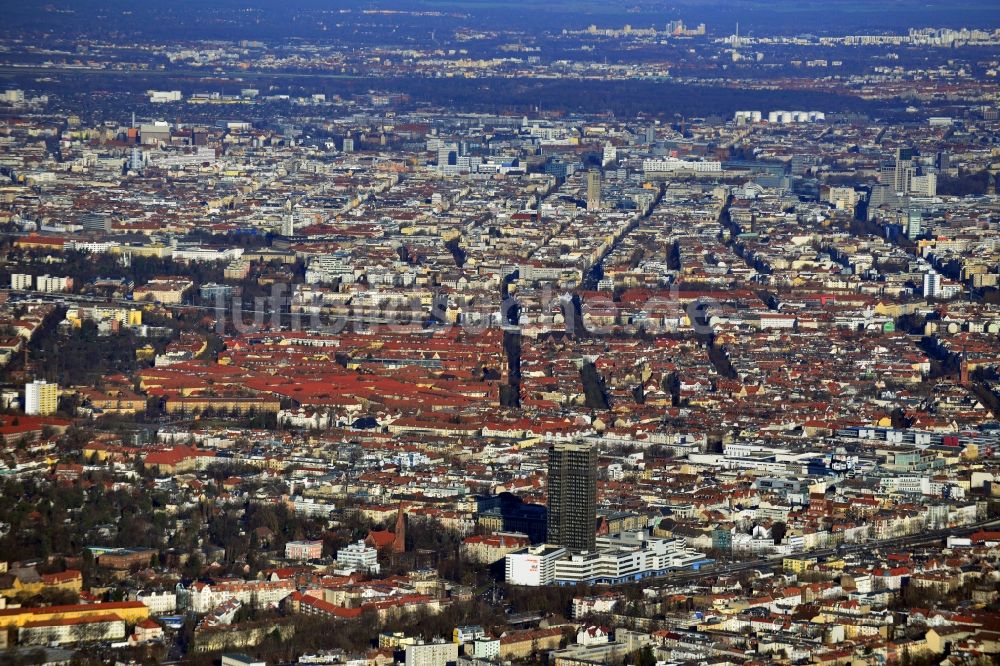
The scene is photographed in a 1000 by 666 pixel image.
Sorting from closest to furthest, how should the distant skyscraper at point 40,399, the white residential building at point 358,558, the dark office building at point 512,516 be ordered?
the white residential building at point 358,558 < the dark office building at point 512,516 < the distant skyscraper at point 40,399

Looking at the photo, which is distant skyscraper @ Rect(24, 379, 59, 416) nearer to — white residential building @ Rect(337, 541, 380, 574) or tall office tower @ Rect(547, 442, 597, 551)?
white residential building @ Rect(337, 541, 380, 574)

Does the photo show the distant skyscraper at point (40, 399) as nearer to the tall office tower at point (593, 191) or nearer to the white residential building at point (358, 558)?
the white residential building at point (358, 558)

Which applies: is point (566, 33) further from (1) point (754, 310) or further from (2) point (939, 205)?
(1) point (754, 310)

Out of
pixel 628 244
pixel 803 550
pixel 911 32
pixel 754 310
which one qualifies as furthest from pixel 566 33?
pixel 803 550

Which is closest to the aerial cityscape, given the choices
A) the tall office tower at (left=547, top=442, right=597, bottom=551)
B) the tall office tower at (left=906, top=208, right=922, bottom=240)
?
the tall office tower at (left=547, top=442, right=597, bottom=551)

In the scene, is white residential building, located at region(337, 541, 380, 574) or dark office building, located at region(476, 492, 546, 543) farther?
dark office building, located at region(476, 492, 546, 543)

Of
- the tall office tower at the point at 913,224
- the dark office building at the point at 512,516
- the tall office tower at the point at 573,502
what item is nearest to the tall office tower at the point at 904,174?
the tall office tower at the point at 913,224
